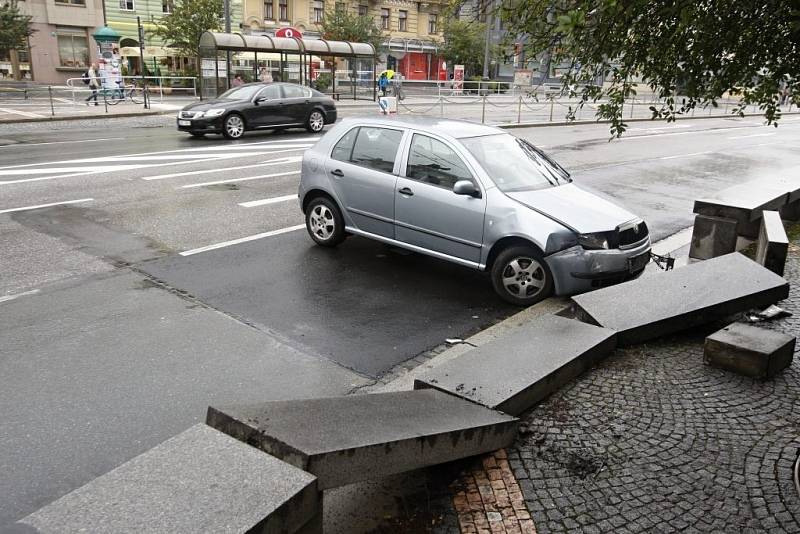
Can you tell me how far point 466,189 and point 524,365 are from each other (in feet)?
8.80

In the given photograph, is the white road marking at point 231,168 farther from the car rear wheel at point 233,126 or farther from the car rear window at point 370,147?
the car rear window at point 370,147

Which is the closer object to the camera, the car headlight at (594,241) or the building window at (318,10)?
the car headlight at (594,241)

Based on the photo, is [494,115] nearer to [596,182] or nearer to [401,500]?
[596,182]

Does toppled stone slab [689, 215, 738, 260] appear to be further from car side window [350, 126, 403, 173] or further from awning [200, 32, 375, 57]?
awning [200, 32, 375, 57]

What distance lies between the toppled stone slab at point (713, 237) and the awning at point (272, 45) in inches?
911

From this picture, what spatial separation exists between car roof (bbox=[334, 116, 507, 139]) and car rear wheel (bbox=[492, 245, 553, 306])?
1.56 meters

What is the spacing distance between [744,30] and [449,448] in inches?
140

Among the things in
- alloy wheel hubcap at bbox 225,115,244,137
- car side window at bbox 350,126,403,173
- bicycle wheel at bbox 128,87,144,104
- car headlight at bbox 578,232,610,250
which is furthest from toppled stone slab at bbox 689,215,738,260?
bicycle wheel at bbox 128,87,144,104

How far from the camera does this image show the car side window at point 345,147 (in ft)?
27.2

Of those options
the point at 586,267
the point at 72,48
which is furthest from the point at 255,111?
the point at 72,48

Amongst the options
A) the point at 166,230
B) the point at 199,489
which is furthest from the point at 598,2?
the point at 166,230

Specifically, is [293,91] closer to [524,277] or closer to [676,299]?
[524,277]

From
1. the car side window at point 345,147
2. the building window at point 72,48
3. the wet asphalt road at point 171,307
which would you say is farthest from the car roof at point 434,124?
the building window at point 72,48

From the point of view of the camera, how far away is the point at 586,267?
6.71 m
